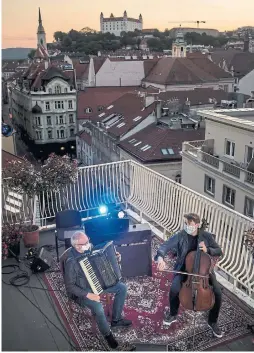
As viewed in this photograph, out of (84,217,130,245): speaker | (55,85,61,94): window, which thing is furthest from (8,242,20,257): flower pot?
(55,85,61,94): window

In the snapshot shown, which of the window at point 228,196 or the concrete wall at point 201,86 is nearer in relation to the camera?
the window at point 228,196

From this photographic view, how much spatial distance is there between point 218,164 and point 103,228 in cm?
1182

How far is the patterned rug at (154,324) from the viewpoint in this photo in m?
3.72

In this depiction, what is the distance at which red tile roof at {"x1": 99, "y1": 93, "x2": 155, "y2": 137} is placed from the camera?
2420cm

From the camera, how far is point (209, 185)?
1673cm

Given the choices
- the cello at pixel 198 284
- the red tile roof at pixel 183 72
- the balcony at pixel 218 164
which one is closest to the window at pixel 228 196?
the balcony at pixel 218 164

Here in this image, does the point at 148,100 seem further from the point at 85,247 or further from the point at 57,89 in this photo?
the point at 85,247

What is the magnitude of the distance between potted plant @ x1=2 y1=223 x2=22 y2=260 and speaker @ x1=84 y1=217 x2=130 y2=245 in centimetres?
91

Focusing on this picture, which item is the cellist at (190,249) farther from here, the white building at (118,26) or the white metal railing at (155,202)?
the white building at (118,26)

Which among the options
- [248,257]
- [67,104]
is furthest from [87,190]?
[67,104]

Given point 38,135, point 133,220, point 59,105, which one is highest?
point 133,220

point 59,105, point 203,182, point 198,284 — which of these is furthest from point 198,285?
point 59,105

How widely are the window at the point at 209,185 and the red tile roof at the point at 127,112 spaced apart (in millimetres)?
7804

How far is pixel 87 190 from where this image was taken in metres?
6.27
